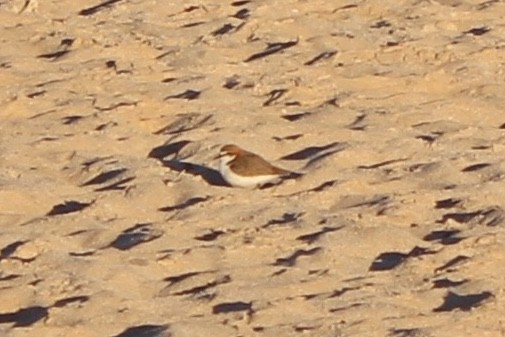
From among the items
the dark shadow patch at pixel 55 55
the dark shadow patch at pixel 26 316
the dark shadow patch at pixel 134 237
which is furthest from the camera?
the dark shadow patch at pixel 55 55

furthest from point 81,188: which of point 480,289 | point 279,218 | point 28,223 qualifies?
point 480,289

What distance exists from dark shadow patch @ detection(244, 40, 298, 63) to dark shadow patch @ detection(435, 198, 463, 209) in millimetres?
2734

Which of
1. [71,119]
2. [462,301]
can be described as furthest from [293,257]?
[71,119]

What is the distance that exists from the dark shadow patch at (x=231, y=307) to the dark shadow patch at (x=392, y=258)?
27.0 inches

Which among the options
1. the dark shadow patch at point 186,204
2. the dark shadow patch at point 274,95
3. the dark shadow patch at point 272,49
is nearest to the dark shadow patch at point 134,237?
the dark shadow patch at point 186,204

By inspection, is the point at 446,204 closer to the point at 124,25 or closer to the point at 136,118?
the point at 136,118

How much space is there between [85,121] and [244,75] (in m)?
1.15

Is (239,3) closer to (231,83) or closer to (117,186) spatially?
(231,83)

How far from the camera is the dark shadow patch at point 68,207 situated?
8.84 meters

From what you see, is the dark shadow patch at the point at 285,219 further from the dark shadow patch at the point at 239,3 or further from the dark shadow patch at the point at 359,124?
the dark shadow patch at the point at 239,3

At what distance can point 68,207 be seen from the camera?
29.2 feet

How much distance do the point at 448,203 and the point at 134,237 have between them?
4.93ft

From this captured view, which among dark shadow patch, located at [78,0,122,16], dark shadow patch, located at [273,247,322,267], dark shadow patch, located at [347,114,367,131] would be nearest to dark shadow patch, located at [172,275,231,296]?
dark shadow patch, located at [273,247,322,267]

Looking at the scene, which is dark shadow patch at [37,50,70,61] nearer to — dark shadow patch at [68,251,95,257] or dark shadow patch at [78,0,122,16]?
dark shadow patch at [78,0,122,16]
